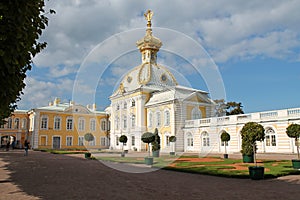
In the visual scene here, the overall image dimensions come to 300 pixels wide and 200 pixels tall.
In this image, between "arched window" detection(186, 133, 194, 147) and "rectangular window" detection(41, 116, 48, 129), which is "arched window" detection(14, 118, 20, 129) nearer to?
"rectangular window" detection(41, 116, 48, 129)

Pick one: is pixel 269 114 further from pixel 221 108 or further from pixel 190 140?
pixel 221 108

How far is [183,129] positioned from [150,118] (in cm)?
674

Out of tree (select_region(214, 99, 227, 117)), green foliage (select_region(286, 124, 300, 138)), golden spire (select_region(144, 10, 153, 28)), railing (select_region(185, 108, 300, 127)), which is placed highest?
golden spire (select_region(144, 10, 153, 28))

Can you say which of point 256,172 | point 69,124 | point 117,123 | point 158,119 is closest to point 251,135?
point 256,172

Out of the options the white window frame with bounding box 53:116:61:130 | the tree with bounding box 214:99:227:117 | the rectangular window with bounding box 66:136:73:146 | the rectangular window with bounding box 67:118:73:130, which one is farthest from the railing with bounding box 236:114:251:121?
the white window frame with bounding box 53:116:61:130

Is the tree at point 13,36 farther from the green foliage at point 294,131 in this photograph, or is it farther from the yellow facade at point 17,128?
the yellow facade at point 17,128

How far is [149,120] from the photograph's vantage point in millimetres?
42500

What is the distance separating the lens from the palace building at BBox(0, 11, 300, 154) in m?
28.8

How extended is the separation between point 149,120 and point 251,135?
1085 inches

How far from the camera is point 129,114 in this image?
47375 mm

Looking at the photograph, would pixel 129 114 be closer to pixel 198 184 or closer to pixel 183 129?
pixel 183 129

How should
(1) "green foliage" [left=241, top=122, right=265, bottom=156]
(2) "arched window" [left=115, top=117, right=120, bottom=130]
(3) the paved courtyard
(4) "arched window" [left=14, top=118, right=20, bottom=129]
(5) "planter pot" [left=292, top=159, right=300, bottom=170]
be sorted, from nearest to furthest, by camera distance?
(3) the paved courtyard → (5) "planter pot" [left=292, top=159, right=300, bottom=170] → (1) "green foliage" [left=241, top=122, right=265, bottom=156] → (2) "arched window" [left=115, top=117, right=120, bottom=130] → (4) "arched window" [left=14, top=118, right=20, bottom=129]

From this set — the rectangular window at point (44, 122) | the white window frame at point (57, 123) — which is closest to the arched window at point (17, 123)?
the rectangular window at point (44, 122)

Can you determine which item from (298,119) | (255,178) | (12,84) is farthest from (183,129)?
(12,84)
